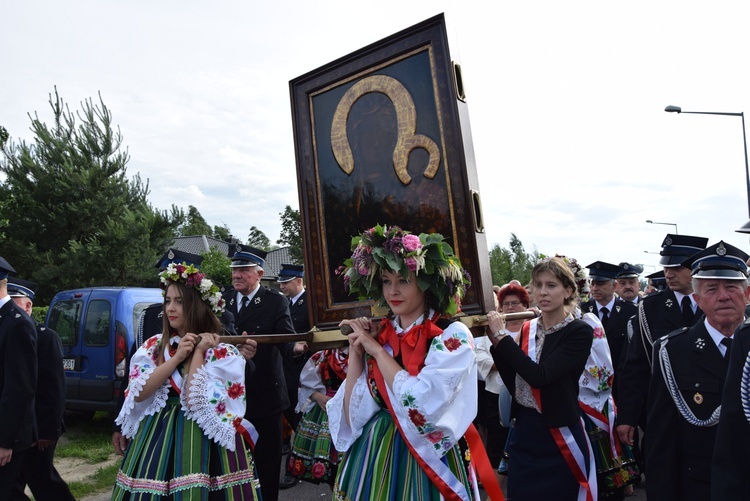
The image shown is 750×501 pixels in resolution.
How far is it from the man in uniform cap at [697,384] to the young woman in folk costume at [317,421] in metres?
2.03

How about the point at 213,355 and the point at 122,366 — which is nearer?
the point at 213,355

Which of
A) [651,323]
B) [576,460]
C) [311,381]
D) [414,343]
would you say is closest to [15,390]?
[311,381]

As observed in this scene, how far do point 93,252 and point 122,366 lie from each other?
1058cm

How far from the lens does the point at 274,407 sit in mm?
4570

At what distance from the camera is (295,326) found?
22.5 feet

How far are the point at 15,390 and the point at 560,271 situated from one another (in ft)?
12.5

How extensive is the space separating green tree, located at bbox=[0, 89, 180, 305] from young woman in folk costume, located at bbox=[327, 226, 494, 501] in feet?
53.8

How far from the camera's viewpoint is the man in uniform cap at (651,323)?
3770 millimetres

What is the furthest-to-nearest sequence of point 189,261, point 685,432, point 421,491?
1. point 189,261
2. point 685,432
3. point 421,491

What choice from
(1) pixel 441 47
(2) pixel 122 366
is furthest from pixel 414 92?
(2) pixel 122 366

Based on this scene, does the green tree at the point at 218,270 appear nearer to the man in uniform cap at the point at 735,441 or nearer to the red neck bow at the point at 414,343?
the red neck bow at the point at 414,343

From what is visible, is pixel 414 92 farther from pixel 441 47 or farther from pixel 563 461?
pixel 563 461

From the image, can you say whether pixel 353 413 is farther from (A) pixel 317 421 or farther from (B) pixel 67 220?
(B) pixel 67 220

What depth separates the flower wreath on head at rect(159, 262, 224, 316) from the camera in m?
3.71
